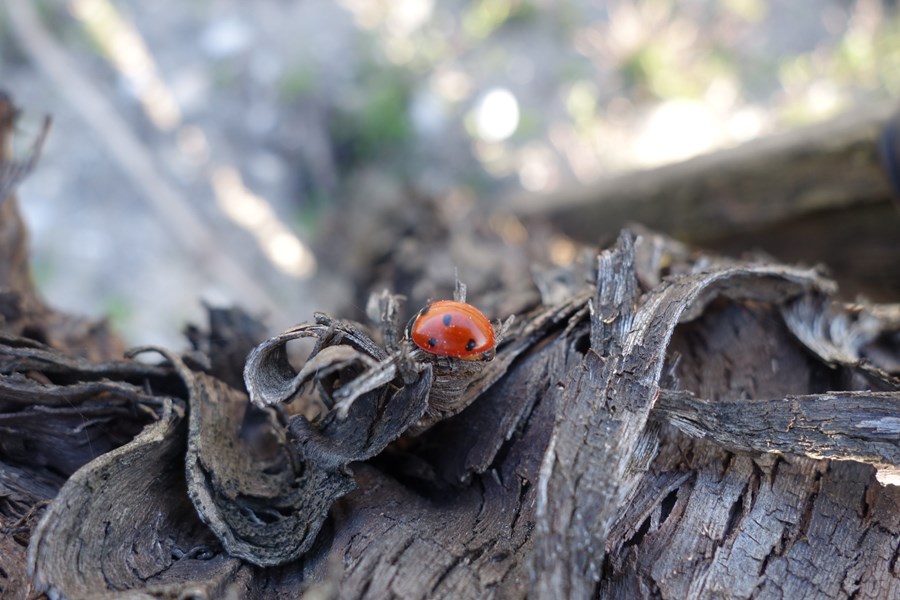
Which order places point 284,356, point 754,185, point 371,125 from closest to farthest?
point 284,356 → point 754,185 → point 371,125

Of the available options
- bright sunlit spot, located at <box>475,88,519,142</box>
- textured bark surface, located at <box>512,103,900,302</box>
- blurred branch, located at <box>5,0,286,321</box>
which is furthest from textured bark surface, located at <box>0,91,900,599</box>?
bright sunlit spot, located at <box>475,88,519,142</box>

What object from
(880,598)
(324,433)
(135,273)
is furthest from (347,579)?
(135,273)

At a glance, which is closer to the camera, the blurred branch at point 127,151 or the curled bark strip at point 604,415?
the curled bark strip at point 604,415

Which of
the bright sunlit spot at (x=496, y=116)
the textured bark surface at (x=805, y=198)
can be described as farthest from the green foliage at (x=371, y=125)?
the textured bark surface at (x=805, y=198)

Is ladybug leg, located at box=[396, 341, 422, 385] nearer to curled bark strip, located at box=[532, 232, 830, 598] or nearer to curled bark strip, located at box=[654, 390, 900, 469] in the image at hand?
curled bark strip, located at box=[532, 232, 830, 598]

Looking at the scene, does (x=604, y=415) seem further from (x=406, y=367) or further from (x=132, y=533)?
(x=132, y=533)

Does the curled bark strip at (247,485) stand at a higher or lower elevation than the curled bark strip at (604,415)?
lower

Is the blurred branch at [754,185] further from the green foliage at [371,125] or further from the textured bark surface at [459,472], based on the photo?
the green foliage at [371,125]

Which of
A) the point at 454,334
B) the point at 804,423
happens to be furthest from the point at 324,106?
the point at 804,423
